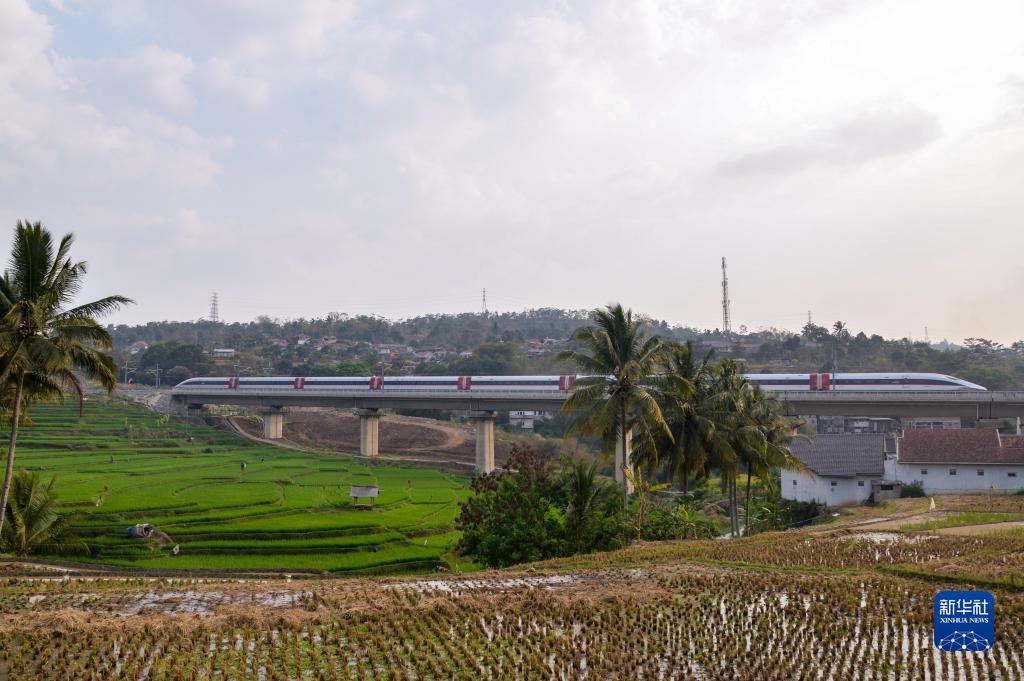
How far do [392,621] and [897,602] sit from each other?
11796 mm

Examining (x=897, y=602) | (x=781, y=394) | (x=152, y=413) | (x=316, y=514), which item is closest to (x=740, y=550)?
(x=897, y=602)

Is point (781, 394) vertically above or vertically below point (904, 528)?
above

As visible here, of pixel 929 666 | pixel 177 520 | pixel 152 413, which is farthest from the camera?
pixel 152 413

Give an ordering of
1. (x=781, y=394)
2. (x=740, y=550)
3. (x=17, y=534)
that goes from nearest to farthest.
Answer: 1. (x=740, y=550)
2. (x=17, y=534)
3. (x=781, y=394)

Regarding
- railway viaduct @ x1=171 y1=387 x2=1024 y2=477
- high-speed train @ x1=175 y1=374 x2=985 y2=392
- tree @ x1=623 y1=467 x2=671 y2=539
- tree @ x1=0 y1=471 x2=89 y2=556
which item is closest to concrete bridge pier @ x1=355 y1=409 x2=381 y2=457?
railway viaduct @ x1=171 y1=387 x2=1024 y2=477

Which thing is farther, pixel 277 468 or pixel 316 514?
pixel 277 468

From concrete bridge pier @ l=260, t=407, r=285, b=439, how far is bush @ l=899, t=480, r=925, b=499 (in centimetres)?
6327

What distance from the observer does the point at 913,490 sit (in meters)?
48.0

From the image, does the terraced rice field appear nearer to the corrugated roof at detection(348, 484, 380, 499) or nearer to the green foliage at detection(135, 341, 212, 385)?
the corrugated roof at detection(348, 484, 380, 499)

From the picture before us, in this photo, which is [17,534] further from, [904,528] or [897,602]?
[904,528]

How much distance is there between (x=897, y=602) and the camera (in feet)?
58.7

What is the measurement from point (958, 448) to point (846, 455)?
660 centimetres

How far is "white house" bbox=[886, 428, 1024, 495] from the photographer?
152ft

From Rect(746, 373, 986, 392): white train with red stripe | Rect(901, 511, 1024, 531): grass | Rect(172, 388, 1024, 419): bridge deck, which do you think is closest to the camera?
Rect(901, 511, 1024, 531): grass
